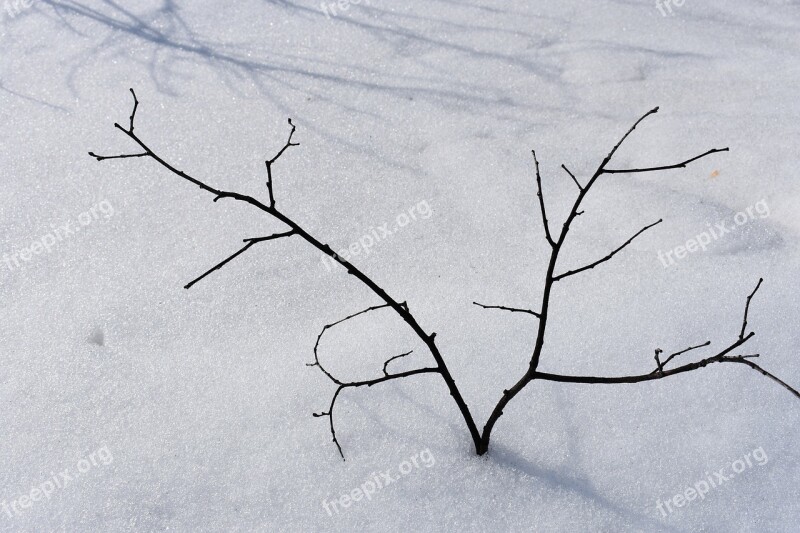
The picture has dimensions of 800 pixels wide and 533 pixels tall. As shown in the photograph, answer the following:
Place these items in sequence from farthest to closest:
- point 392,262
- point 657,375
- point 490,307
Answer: point 392,262
point 490,307
point 657,375

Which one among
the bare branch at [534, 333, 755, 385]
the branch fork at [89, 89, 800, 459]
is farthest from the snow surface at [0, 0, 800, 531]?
the bare branch at [534, 333, 755, 385]

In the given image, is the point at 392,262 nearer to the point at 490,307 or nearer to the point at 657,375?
the point at 490,307

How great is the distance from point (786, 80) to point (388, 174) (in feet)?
5.20

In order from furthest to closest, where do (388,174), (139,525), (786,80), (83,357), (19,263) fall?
(786,80) → (388,174) → (19,263) → (83,357) → (139,525)

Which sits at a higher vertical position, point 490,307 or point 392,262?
point 490,307

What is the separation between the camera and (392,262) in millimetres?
2203

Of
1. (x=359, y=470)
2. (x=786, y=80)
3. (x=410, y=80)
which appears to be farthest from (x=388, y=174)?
(x=786, y=80)

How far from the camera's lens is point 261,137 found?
257cm

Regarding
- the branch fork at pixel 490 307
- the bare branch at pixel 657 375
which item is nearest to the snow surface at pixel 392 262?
the branch fork at pixel 490 307

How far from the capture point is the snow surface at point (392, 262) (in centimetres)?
175

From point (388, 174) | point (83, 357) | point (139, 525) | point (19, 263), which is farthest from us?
point (388, 174)

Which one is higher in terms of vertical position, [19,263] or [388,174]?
[388,174]

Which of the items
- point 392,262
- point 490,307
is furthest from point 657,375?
point 392,262

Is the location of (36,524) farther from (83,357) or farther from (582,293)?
(582,293)
